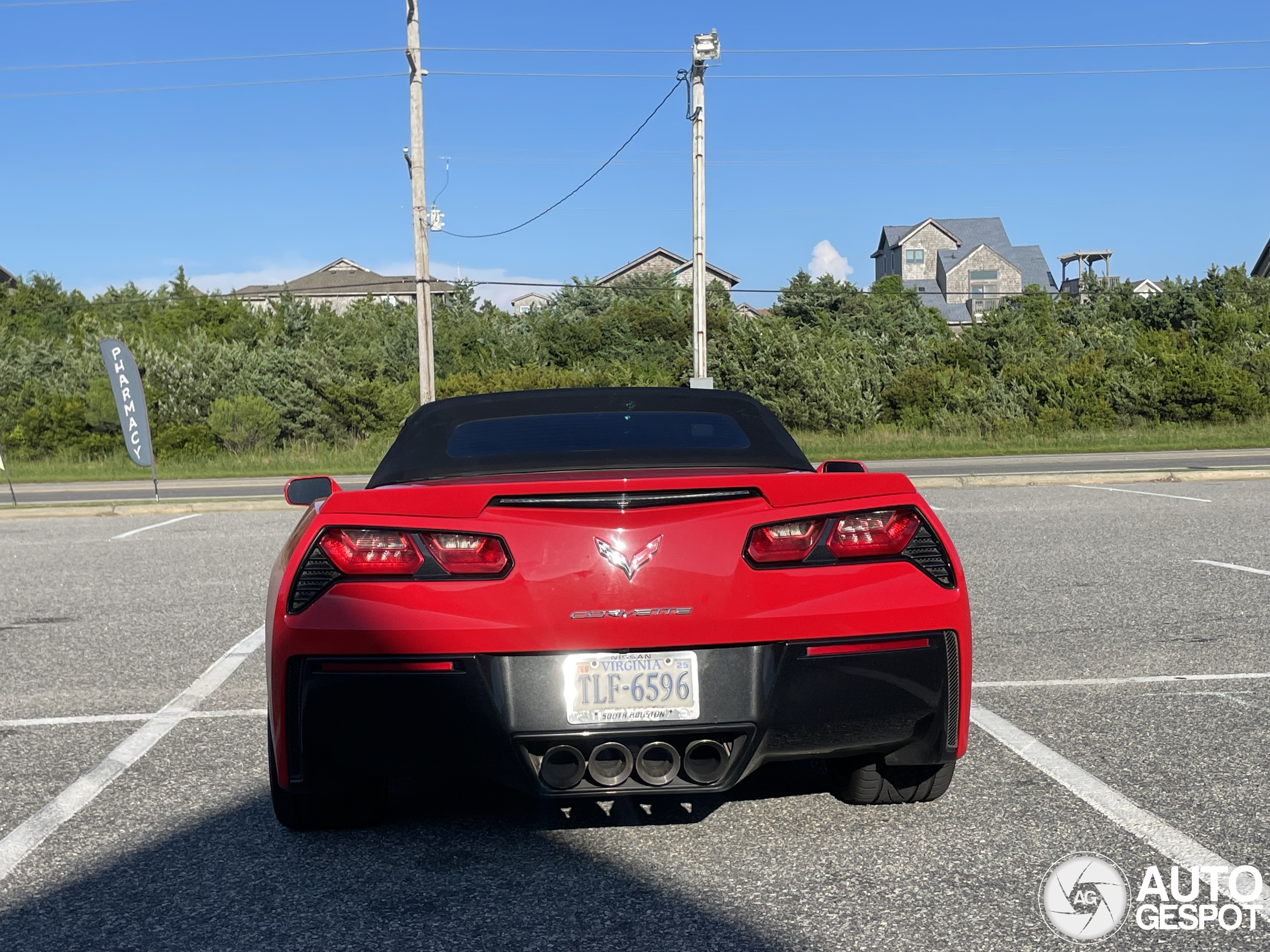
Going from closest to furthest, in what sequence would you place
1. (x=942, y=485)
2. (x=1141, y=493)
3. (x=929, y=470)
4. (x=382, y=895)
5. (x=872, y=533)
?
(x=382, y=895), (x=872, y=533), (x=1141, y=493), (x=942, y=485), (x=929, y=470)

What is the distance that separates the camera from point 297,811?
3691mm

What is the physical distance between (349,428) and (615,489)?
110 feet

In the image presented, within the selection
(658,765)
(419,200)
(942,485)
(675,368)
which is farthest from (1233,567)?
(675,368)

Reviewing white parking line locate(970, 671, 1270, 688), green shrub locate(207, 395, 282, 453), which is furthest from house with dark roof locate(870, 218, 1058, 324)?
white parking line locate(970, 671, 1270, 688)

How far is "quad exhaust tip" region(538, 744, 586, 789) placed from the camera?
3186 mm

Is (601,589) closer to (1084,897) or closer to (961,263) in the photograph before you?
(1084,897)

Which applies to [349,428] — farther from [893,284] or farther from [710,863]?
[893,284]

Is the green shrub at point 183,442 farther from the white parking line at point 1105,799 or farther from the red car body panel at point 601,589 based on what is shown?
the red car body panel at point 601,589

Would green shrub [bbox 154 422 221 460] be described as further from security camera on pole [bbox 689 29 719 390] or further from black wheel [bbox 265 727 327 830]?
black wheel [bbox 265 727 327 830]

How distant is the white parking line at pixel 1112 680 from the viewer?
18.3 feet

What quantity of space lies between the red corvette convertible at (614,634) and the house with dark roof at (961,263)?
81191 millimetres

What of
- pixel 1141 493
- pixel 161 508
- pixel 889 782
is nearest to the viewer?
pixel 889 782

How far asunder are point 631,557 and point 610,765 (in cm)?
55

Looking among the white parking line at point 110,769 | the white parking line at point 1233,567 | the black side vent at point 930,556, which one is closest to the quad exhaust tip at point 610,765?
the black side vent at point 930,556
